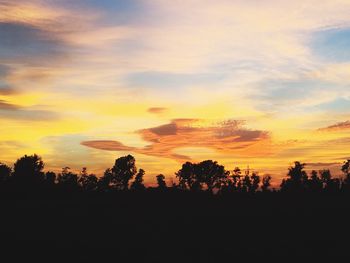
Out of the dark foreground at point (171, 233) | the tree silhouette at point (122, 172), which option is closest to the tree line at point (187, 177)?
the tree silhouette at point (122, 172)

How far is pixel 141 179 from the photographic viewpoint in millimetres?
175000

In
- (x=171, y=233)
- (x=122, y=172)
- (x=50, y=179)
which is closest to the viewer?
(x=171, y=233)

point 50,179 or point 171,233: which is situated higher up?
point 50,179

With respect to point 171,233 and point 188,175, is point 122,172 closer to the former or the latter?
point 188,175

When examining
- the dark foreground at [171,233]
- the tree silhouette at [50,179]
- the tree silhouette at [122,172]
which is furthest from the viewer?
the tree silhouette at [122,172]

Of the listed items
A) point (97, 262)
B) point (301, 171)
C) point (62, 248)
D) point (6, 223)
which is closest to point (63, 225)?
point (6, 223)

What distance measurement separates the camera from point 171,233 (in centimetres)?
3681

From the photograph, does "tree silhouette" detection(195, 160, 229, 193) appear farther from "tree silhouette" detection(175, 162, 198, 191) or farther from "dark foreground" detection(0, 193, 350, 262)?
"dark foreground" detection(0, 193, 350, 262)

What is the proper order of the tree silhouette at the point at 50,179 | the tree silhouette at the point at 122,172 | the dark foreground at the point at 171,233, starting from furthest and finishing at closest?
1. the tree silhouette at the point at 122,172
2. the tree silhouette at the point at 50,179
3. the dark foreground at the point at 171,233

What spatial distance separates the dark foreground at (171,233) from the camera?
28.3 meters

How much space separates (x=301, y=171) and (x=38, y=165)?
97889 millimetres

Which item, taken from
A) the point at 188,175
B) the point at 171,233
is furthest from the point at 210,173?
the point at 171,233

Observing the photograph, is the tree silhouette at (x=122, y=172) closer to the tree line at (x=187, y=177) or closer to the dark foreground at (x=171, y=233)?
the tree line at (x=187, y=177)

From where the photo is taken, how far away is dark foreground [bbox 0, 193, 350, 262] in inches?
1116
